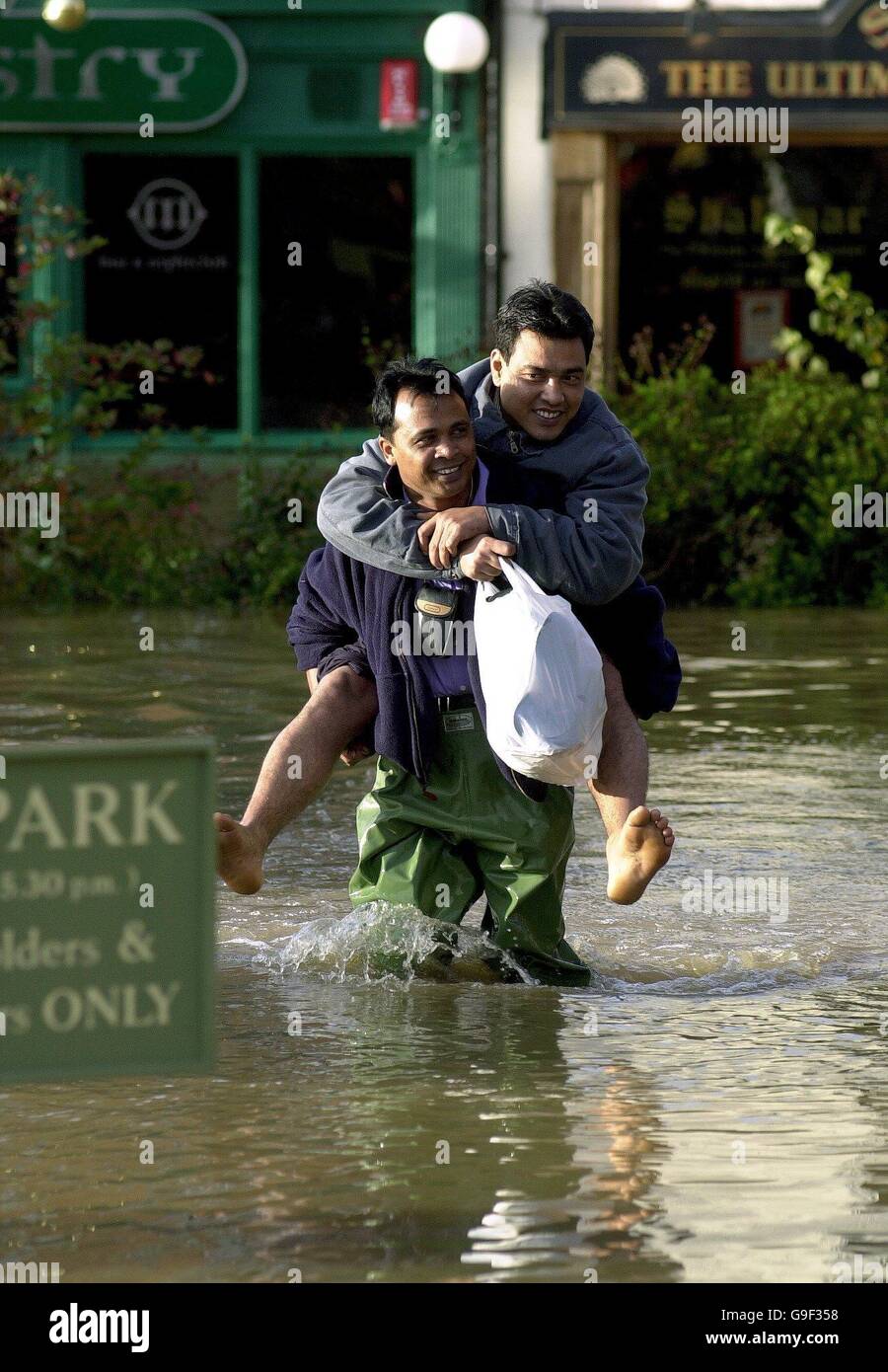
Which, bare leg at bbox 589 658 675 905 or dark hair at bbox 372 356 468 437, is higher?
dark hair at bbox 372 356 468 437

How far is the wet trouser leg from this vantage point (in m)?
5.10

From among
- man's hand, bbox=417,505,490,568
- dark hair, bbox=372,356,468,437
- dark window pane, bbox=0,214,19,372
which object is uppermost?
dark window pane, bbox=0,214,19,372

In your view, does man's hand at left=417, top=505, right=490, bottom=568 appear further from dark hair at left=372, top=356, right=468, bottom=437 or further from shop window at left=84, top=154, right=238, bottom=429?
shop window at left=84, top=154, right=238, bottom=429

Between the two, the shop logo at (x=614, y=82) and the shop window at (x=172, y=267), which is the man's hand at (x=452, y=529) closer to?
the shop logo at (x=614, y=82)

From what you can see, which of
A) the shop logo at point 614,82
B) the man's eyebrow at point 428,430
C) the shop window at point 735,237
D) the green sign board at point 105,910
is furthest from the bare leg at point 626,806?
the shop window at point 735,237

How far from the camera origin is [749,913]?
6020 millimetres

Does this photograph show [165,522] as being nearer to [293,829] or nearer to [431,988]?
[293,829]

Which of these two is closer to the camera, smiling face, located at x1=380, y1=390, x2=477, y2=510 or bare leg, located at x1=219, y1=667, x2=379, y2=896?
smiling face, located at x1=380, y1=390, x2=477, y2=510

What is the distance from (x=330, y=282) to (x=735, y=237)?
2.92 m

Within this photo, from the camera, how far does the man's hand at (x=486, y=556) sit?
4.75 m

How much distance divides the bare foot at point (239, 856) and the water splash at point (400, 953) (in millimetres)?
331

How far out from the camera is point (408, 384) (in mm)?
4852

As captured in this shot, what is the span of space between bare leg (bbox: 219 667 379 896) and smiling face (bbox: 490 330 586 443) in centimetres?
70

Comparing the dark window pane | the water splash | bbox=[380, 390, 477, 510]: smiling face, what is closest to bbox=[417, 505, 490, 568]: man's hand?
bbox=[380, 390, 477, 510]: smiling face
